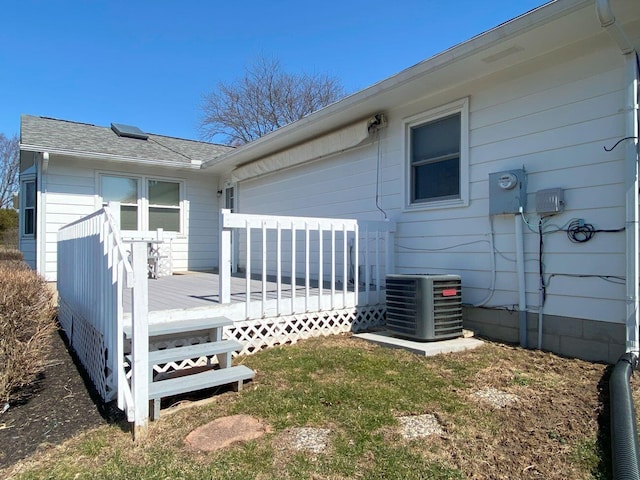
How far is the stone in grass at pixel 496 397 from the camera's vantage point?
2661 mm

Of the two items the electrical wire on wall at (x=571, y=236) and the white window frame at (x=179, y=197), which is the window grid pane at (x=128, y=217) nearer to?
the white window frame at (x=179, y=197)

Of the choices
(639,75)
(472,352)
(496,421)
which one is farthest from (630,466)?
(639,75)

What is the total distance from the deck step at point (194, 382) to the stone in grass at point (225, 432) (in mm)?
339

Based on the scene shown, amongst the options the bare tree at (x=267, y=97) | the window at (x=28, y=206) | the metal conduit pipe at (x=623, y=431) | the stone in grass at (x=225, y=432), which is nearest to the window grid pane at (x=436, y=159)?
the metal conduit pipe at (x=623, y=431)

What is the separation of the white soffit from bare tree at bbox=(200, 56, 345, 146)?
1316 centimetres

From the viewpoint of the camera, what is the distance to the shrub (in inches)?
110

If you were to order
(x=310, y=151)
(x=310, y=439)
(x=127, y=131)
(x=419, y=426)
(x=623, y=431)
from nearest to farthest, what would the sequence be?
(x=623, y=431)
(x=310, y=439)
(x=419, y=426)
(x=310, y=151)
(x=127, y=131)

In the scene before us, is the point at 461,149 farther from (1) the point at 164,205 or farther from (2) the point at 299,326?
(1) the point at 164,205

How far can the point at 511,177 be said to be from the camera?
405cm

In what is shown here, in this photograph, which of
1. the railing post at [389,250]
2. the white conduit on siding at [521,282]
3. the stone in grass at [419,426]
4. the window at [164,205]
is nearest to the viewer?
the stone in grass at [419,426]

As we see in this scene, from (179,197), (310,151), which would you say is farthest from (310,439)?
(179,197)

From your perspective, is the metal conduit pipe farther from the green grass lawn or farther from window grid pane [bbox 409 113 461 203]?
window grid pane [bbox 409 113 461 203]

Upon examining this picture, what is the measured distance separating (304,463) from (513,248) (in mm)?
3168

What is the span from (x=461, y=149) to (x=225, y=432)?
3857 millimetres
